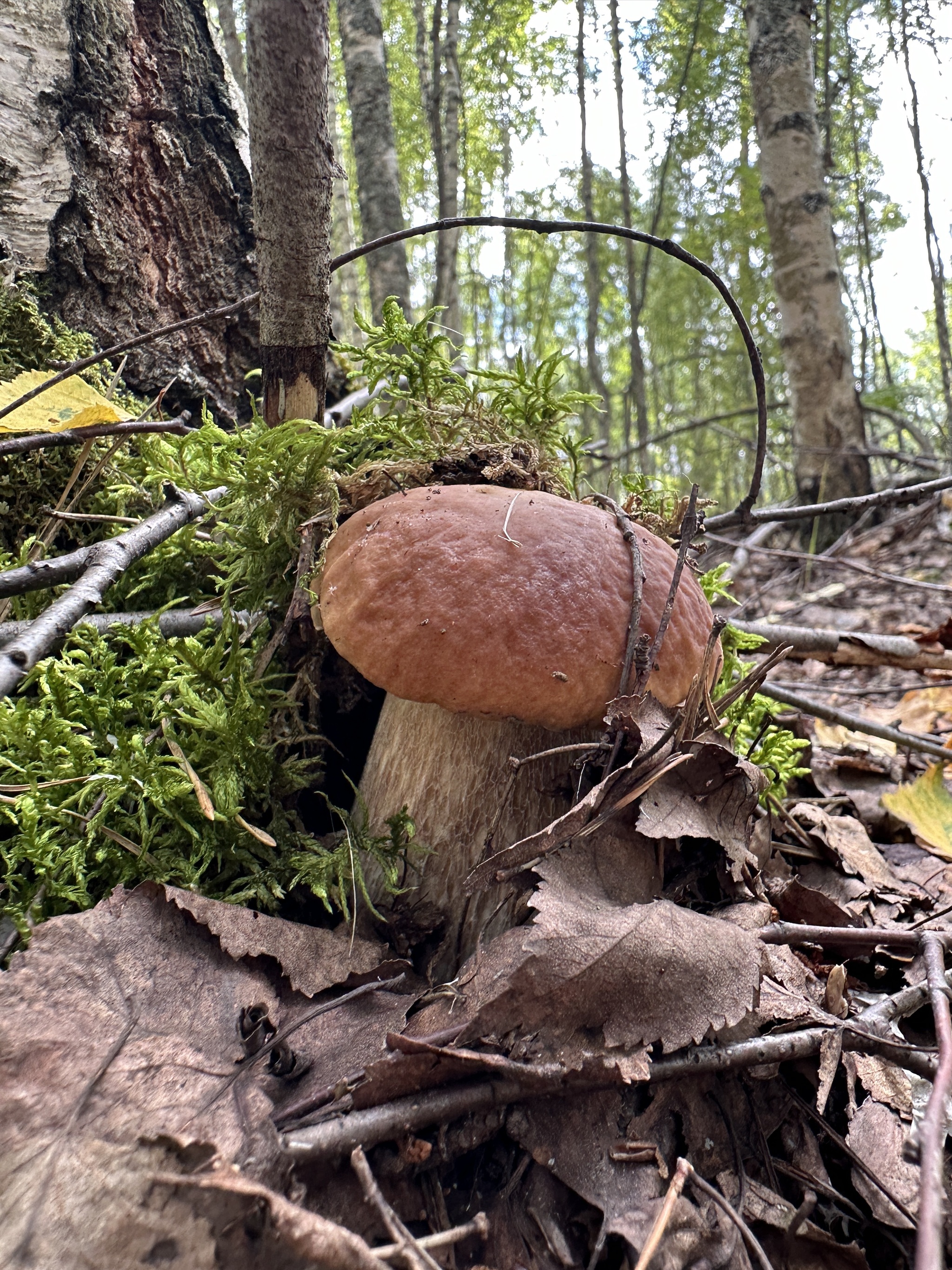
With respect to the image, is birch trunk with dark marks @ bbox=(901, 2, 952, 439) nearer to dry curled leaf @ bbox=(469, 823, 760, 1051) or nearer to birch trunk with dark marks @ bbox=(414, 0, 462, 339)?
birch trunk with dark marks @ bbox=(414, 0, 462, 339)

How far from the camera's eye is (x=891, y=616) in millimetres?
4301

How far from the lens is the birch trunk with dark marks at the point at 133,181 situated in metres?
1.81

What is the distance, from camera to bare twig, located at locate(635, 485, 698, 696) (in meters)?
1.18

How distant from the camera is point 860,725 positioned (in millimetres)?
2105

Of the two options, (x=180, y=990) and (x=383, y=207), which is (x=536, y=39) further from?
(x=180, y=990)

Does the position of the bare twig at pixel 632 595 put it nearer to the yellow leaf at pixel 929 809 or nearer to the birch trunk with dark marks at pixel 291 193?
the birch trunk with dark marks at pixel 291 193

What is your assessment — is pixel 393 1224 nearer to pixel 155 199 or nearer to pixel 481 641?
pixel 481 641

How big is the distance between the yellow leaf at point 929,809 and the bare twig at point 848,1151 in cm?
93

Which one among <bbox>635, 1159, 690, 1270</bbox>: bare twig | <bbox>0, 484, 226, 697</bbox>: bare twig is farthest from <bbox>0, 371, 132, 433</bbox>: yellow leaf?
<bbox>635, 1159, 690, 1270</bbox>: bare twig

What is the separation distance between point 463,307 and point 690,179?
6.06 metres

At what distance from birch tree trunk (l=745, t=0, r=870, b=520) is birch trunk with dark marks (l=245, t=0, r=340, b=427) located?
503cm

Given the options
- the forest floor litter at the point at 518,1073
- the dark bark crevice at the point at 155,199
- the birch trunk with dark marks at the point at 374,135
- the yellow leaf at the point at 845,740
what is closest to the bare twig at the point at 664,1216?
the forest floor litter at the point at 518,1073

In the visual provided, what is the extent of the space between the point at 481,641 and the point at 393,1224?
0.71 metres

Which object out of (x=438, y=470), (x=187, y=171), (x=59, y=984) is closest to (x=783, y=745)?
(x=438, y=470)
